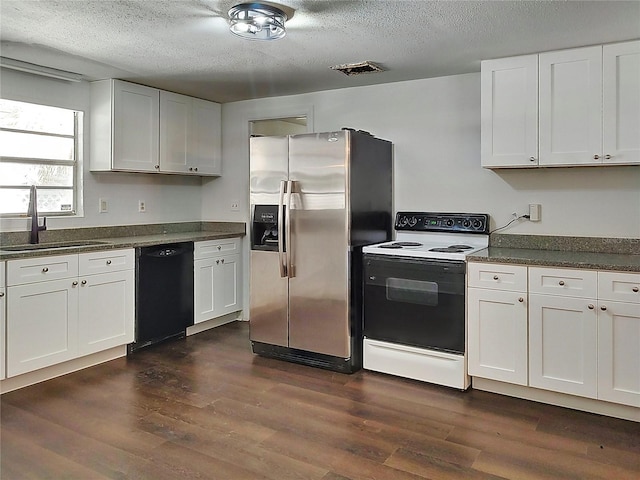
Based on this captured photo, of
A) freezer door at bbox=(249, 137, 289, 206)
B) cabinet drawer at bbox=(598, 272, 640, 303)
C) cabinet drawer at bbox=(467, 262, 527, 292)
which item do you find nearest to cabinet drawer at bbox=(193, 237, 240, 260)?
freezer door at bbox=(249, 137, 289, 206)

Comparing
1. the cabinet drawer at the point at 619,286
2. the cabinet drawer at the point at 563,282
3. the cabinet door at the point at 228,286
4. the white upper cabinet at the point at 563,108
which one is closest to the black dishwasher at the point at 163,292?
the cabinet door at the point at 228,286

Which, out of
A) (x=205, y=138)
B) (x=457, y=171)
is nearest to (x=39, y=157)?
(x=205, y=138)

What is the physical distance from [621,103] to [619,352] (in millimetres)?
1418

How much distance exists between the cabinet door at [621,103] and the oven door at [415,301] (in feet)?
3.67

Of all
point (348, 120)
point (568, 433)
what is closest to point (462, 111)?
point (348, 120)

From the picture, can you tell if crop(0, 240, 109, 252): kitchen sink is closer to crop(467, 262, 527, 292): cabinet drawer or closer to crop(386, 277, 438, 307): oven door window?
crop(386, 277, 438, 307): oven door window

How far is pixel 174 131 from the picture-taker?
4445 mm

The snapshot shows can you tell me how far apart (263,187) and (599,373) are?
2.48 m

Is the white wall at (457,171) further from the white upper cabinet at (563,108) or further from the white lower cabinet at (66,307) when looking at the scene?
the white lower cabinet at (66,307)

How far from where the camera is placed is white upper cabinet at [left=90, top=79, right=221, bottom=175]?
12.9 ft

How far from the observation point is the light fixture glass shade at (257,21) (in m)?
2.48

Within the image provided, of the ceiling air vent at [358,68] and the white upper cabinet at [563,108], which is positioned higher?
the ceiling air vent at [358,68]

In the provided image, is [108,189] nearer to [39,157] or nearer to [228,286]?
[39,157]

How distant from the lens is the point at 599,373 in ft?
8.99
